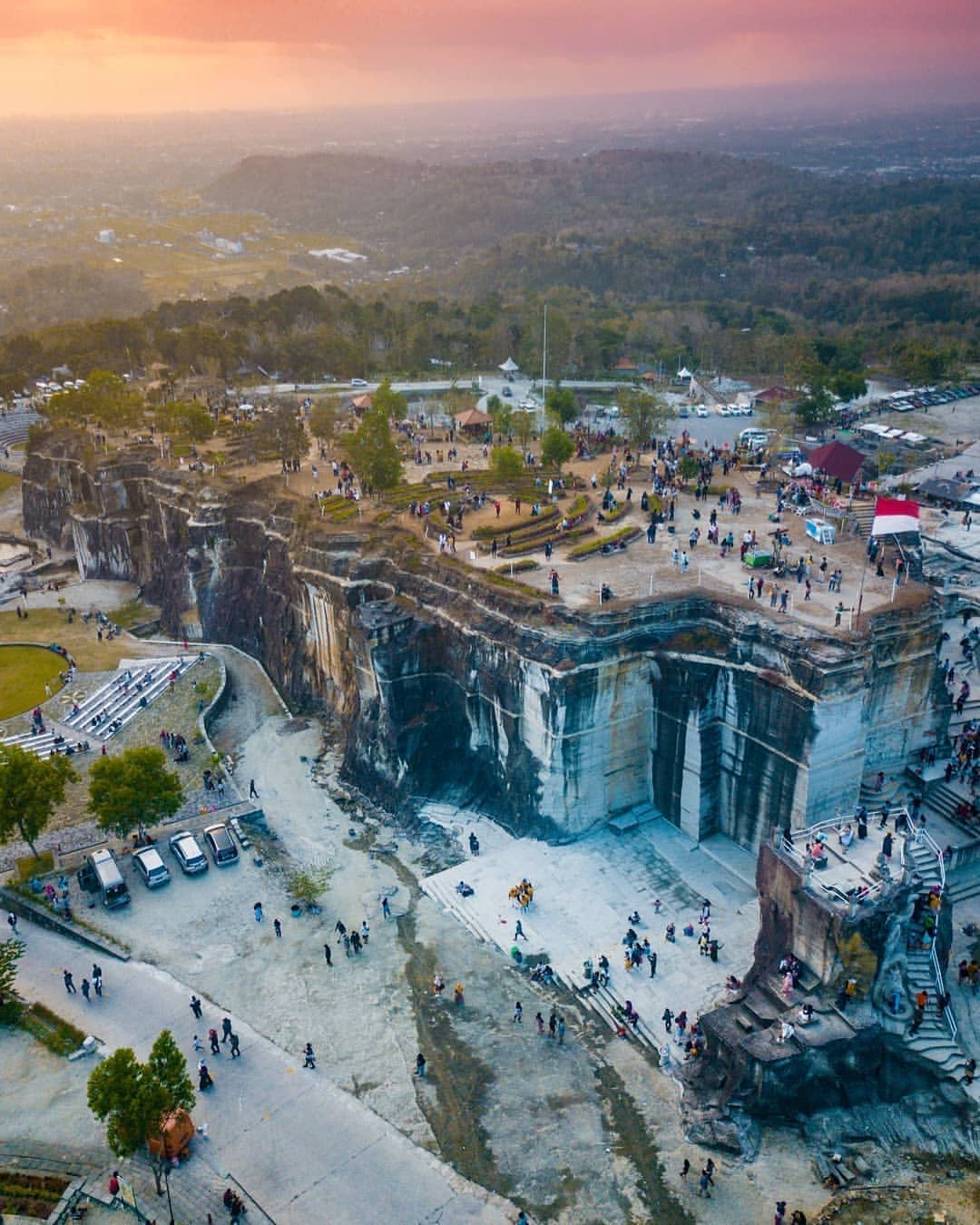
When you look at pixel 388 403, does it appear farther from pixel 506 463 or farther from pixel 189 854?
pixel 189 854

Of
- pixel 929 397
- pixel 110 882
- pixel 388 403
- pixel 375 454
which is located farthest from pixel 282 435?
pixel 929 397

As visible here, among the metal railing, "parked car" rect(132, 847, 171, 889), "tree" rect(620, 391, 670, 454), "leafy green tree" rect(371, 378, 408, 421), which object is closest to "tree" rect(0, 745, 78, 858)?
"parked car" rect(132, 847, 171, 889)

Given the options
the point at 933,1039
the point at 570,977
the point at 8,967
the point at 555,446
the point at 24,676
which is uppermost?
the point at 555,446

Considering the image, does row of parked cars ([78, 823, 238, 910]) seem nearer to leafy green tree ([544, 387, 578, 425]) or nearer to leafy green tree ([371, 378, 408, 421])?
leafy green tree ([371, 378, 408, 421])

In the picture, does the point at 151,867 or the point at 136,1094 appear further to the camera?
the point at 151,867

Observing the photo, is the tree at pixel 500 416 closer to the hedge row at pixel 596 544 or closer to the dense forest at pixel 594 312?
the hedge row at pixel 596 544

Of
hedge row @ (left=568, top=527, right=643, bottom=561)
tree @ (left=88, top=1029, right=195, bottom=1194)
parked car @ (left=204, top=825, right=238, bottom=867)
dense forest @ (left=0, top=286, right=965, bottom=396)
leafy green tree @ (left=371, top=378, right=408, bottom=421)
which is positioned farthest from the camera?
dense forest @ (left=0, top=286, right=965, bottom=396)

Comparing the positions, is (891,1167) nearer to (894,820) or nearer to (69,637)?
(894,820)
